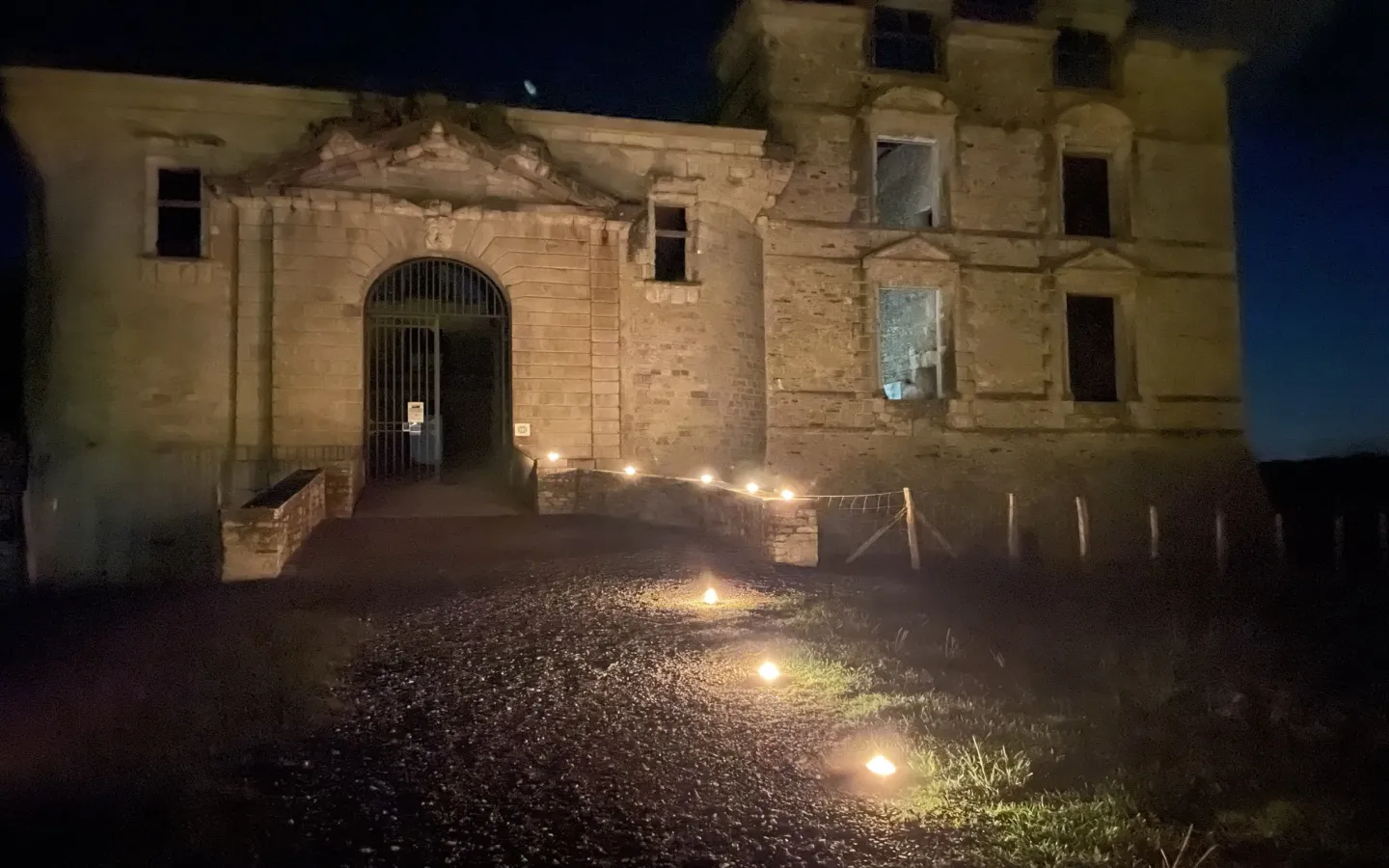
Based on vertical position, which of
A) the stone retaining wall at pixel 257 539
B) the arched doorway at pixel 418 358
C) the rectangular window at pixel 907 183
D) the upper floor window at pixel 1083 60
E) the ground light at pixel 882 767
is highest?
the upper floor window at pixel 1083 60

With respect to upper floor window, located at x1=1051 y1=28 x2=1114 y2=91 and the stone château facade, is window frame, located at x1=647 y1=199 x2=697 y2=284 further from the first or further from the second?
upper floor window, located at x1=1051 y1=28 x2=1114 y2=91

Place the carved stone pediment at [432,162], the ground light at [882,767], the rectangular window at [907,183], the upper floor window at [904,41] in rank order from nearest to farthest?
the ground light at [882,767], the carved stone pediment at [432,162], the upper floor window at [904,41], the rectangular window at [907,183]

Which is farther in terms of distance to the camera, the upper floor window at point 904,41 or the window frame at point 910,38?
the upper floor window at point 904,41

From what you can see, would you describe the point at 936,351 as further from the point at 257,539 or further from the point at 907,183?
the point at 257,539

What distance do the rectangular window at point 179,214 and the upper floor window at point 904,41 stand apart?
1193 cm

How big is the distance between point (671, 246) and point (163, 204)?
25.9ft

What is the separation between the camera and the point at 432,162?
1411 cm

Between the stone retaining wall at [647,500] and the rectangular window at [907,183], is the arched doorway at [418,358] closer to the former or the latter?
the stone retaining wall at [647,500]

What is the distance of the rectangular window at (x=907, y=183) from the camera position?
58.4ft

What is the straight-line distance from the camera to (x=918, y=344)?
61.1ft

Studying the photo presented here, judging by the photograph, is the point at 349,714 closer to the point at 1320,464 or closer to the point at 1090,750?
the point at 1090,750

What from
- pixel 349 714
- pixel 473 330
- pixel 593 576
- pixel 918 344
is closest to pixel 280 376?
pixel 473 330

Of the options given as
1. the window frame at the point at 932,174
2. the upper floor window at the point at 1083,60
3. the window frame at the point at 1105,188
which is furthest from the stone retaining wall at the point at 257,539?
the upper floor window at the point at 1083,60

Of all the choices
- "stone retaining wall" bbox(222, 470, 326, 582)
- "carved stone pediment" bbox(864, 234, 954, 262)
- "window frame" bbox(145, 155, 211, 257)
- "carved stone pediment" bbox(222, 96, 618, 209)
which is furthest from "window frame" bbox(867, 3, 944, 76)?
"stone retaining wall" bbox(222, 470, 326, 582)
